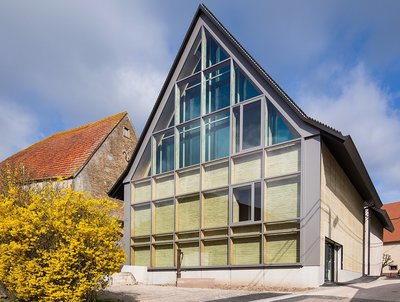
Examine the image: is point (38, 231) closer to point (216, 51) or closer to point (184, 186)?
point (184, 186)

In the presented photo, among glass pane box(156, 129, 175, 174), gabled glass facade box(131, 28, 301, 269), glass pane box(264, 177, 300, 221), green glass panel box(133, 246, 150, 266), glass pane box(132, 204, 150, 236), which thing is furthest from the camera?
glass pane box(132, 204, 150, 236)

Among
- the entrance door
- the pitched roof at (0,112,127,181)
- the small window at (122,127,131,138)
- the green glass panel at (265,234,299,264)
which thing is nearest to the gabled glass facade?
the green glass panel at (265,234,299,264)

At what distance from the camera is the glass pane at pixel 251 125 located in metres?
16.9

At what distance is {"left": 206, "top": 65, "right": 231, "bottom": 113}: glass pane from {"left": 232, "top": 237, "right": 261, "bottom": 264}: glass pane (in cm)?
596

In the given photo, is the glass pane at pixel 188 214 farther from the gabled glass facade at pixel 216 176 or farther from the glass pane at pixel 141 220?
the glass pane at pixel 141 220

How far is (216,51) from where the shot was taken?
19438 mm

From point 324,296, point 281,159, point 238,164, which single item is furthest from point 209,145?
point 324,296

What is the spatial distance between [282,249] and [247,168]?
11.5 feet

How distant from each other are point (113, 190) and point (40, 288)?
1445cm

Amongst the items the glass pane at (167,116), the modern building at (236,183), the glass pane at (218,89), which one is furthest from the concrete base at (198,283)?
the glass pane at (167,116)

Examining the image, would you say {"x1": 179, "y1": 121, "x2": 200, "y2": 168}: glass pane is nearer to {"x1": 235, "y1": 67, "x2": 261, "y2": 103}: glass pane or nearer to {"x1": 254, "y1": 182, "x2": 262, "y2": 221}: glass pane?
{"x1": 235, "y1": 67, "x2": 261, "y2": 103}: glass pane

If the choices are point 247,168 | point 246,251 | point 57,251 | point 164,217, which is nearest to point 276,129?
point 247,168

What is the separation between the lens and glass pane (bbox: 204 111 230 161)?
59.4 feet

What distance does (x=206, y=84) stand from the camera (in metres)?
19.5
